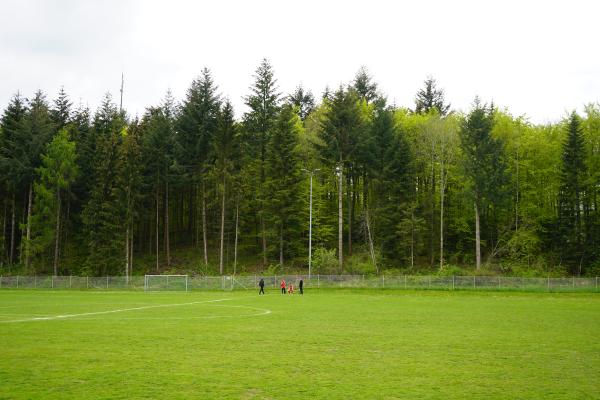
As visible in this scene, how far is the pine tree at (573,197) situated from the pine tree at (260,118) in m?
32.9

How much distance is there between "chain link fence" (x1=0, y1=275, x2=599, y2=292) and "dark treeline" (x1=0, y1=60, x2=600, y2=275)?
13.6 ft

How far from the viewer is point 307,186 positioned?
204 ft

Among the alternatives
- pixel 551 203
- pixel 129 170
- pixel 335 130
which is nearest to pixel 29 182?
pixel 129 170

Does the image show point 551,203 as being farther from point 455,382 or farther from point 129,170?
point 455,382

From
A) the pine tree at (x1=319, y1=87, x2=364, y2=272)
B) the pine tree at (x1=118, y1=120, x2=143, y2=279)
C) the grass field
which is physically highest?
the pine tree at (x1=319, y1=87, x2=364, y2=272)

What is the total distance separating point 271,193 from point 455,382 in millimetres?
48391

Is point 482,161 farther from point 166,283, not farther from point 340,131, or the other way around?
point 166,283

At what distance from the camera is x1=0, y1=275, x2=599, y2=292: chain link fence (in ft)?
144

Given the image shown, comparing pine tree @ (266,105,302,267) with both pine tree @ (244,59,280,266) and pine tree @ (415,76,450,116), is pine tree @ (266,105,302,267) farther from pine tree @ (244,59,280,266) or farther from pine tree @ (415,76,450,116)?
pine tree @ (415,76,450,116)

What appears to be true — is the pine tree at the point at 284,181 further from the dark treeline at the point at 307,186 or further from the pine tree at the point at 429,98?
the pine tree at the point at 429,98

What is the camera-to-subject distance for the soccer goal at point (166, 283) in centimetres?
4969

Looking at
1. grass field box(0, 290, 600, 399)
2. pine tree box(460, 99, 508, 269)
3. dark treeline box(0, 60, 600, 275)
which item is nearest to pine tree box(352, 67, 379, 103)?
dark treeline box(0, 60, 600, 275)

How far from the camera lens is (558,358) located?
13.3m

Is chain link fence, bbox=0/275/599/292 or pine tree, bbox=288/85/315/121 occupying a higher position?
pine tree, bbox=288/85/315/121
